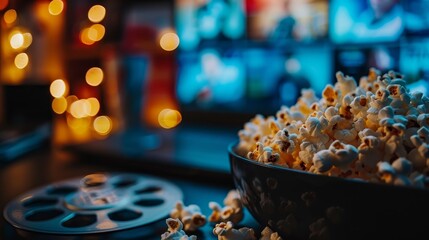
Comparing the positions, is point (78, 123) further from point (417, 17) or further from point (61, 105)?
point (417, 17)

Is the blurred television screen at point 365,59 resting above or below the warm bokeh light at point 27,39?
below

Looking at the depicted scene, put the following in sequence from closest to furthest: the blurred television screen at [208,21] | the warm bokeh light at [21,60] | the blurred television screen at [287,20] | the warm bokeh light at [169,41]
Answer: the blurred television screen at [287,20], the blurred television screen at [208,21], the warm bokeh light at [169,41], the warm bokeh light at [21,60]

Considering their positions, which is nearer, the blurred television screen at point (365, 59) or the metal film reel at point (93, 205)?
the metal film reel at point (93, 205)

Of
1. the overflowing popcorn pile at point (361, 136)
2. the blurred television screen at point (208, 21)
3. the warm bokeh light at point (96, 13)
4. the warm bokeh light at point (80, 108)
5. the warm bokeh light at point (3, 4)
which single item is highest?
the warm bokeh light at point (3, 4)

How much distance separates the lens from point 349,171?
352 mm

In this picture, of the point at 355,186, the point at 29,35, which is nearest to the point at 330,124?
the point at 355,186

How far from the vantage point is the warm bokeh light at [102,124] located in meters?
1.38

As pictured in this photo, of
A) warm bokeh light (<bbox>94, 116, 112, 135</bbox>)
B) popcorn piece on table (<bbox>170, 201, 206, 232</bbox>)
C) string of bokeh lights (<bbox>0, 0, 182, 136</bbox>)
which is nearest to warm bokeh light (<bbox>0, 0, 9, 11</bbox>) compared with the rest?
string of bokeh lights (<bbox>0, 0, 182, 136</bbox>)

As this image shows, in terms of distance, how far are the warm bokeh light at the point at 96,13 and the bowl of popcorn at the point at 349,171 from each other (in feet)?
3.40

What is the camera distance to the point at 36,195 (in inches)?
24.0

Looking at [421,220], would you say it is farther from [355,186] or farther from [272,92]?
[272,92]

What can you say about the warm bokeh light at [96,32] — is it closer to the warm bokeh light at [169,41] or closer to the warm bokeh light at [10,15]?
the warm bokeh light at [169,41]

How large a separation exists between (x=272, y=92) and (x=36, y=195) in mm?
578

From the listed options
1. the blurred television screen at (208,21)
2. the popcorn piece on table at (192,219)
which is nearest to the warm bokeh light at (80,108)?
the blurred television screen at (208,21)
